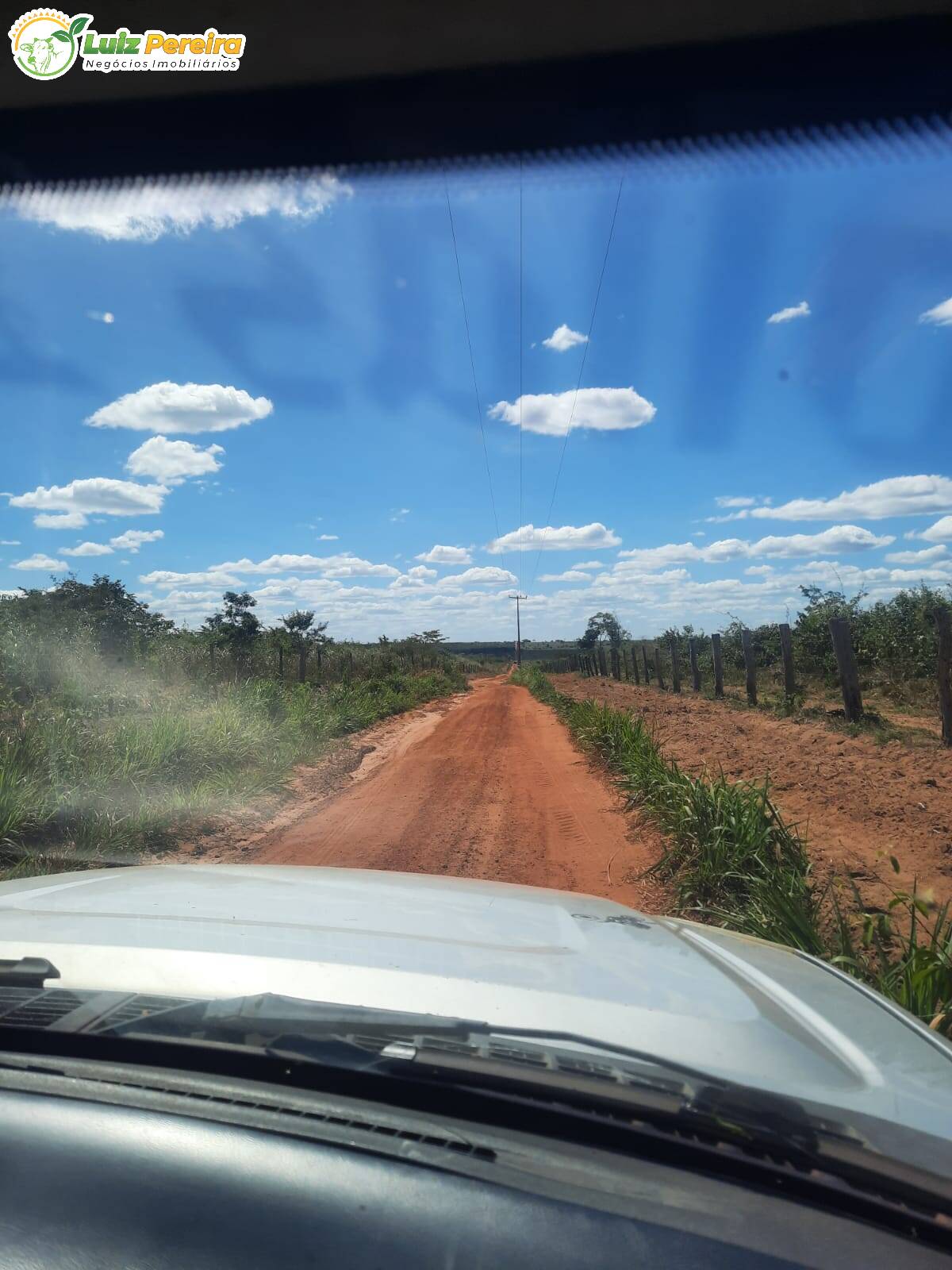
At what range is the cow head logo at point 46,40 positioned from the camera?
5.48 metres

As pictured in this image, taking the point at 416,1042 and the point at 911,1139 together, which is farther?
the point at 416,1042

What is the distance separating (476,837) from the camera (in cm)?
774

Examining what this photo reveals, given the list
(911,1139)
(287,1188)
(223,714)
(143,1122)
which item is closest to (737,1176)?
(911,1139)

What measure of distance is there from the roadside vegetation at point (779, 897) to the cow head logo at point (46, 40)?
7072 millimetres

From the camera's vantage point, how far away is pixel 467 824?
27.2 ft

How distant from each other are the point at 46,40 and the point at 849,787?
9127mm

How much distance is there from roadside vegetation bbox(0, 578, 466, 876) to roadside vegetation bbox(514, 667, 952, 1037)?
15.1 ft

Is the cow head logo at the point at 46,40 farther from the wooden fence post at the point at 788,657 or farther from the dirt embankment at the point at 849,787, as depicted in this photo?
the wooden fence post at the point at 788,657

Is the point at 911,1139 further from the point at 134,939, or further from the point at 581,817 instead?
the point at 581,817

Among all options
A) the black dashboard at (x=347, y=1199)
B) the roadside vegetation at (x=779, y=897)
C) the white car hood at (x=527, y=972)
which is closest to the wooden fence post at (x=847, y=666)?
the roadside vegetation at (x=779, y=897)

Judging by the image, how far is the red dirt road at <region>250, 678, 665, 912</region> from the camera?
673 centimetres

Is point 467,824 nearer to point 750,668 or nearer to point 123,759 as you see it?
point 123,759

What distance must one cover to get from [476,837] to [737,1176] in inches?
251

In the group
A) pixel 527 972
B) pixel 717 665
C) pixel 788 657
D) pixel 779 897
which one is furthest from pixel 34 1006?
pixel 717 665
